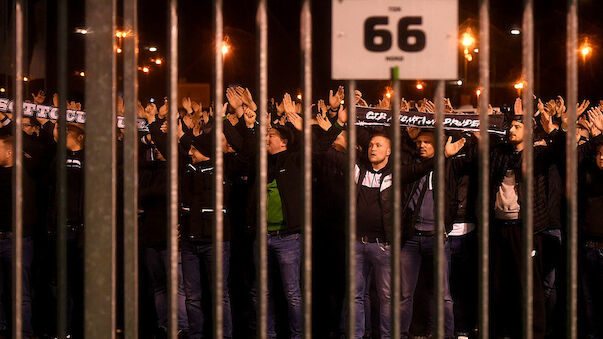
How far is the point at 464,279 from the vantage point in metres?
6.41

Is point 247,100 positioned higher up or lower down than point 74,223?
higher up

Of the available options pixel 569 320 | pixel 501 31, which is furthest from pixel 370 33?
pixel 501 31

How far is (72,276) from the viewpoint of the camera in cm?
627

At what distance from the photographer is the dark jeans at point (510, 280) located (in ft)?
19.6

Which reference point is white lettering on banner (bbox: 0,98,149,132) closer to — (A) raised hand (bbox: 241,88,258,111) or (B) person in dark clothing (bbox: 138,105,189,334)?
(B) person in dark clothing (bbox: 138,105,189,334)

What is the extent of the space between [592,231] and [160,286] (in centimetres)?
337

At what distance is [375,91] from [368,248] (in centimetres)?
1748

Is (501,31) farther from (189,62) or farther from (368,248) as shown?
(368,248)

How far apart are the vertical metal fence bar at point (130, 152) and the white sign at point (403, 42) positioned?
1.95 feet

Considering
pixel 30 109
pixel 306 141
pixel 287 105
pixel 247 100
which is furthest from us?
pixel 247 100

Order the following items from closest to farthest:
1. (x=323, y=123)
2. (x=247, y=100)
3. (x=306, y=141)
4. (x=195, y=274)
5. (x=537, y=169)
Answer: (x=306, y=141) < (x=195, y=274) < (x=537, y=169) < (x=247, y=100) < (x=323, y=123)

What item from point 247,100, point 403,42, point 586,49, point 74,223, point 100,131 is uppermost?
point 586,49

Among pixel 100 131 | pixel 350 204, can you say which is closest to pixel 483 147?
pixel 350 204

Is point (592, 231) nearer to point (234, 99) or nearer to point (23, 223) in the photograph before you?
point (234, 99)
